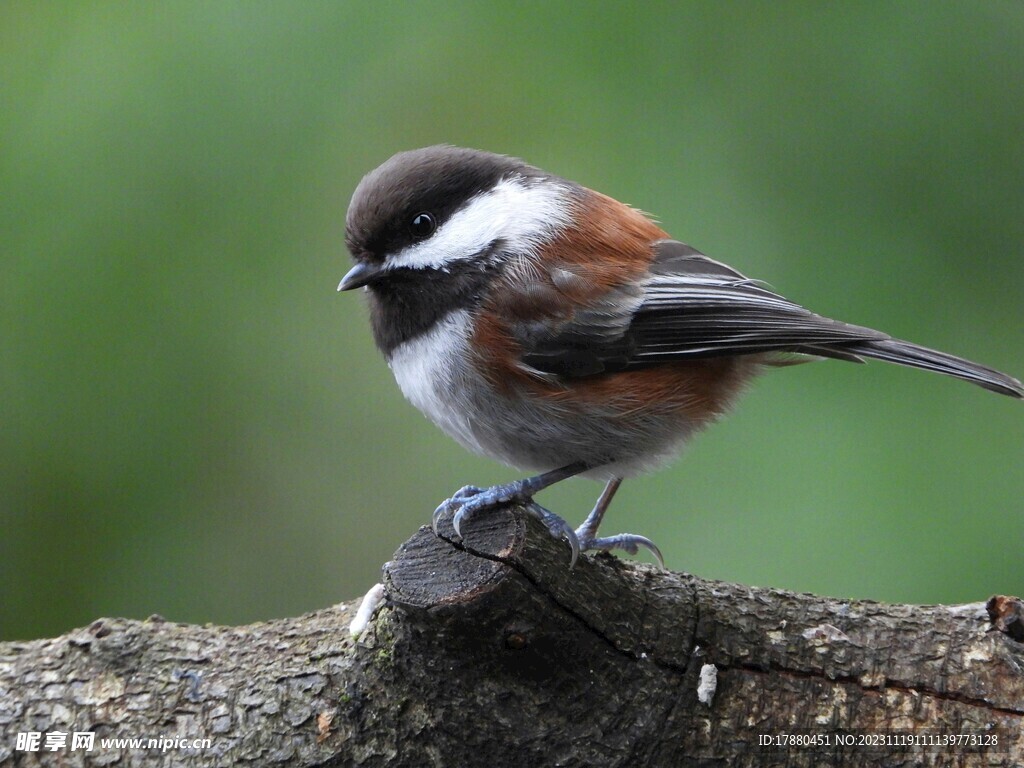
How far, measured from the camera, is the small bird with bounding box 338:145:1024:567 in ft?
7.97

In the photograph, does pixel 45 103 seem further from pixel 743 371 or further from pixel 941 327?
pixel 941 327

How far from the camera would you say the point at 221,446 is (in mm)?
3537

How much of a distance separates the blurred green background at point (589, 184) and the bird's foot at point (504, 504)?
853 mm

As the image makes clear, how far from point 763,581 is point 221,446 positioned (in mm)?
1846

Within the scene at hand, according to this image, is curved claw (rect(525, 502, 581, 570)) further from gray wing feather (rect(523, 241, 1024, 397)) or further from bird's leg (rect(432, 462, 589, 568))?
gray wing feather (rect(523, 241, 1024, 397))

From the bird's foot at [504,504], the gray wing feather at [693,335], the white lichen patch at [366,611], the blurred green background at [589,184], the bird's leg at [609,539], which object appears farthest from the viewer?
the blurred green background at [589,184]

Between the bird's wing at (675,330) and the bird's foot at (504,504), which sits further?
the bird's wing at (675,330)

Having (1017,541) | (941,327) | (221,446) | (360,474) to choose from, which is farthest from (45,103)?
(1017,541)

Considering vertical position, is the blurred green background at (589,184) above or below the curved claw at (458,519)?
above

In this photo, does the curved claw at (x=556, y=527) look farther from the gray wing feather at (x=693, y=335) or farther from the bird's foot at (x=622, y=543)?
the bird's foot at (x=622, y=543)

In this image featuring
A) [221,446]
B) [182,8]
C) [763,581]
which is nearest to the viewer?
[763,581]

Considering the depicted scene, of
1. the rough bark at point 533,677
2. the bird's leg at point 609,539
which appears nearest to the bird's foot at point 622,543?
the bird's leg at point 609,539

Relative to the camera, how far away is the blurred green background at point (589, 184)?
2.95 metres

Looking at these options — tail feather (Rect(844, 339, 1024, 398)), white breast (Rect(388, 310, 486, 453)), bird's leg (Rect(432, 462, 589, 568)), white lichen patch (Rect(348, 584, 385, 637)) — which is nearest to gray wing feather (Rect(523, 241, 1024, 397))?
tail feather (Rect(844, 339, 1024, 398))
